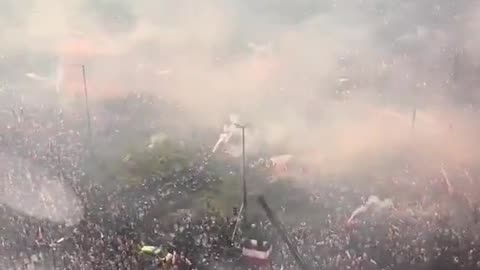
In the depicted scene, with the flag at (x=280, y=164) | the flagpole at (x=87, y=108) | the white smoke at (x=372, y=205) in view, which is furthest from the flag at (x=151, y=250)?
the white smoke at (x=372, y=205)

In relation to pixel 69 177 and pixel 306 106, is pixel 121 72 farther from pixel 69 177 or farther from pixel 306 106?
pixel 306 106

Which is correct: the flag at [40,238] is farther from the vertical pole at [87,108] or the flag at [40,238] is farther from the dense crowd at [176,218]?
the vertical pole at [87,108]

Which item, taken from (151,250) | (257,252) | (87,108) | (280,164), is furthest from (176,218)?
(87,108)

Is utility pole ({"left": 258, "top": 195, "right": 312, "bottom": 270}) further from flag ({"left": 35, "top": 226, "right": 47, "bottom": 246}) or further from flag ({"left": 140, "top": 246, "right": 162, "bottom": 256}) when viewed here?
flag ({"left": 35, "top": 226, "right": 47, "bottom": 246})

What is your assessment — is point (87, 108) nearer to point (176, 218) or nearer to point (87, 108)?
point (87, 108)

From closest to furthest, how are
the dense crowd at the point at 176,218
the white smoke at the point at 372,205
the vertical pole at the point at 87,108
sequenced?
1. the dense crowd at the point at 176,218
2. the white smoke at the point at 372,205
3. the vertical pole at the point at 87,108

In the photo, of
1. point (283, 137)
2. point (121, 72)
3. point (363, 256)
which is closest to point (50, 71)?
point (121, 72)

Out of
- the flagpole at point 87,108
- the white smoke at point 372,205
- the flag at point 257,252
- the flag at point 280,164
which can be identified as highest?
the flagpole at point 87,108

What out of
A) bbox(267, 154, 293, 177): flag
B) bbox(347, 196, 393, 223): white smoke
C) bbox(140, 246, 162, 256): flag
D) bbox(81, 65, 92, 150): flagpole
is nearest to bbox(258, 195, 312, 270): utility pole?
bbox(267, 154, 293, 177): flag
